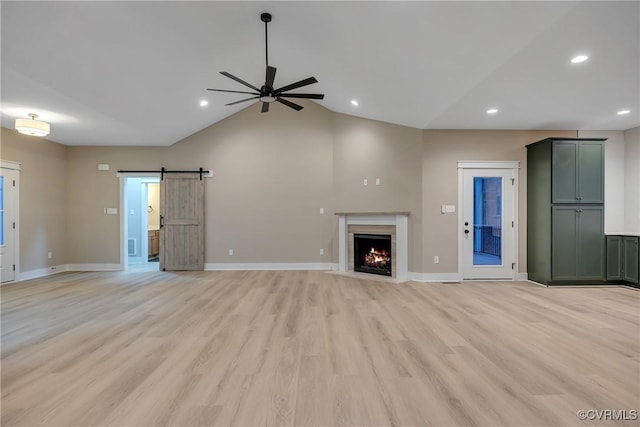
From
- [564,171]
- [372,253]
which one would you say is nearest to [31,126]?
[372,253]

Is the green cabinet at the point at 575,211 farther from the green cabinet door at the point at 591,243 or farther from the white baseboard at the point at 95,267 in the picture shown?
the white baseboard at the point at 95,267

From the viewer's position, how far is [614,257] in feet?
16.5

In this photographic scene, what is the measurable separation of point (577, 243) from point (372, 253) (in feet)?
11.6

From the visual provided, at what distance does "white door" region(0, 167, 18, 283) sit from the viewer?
17.2ft

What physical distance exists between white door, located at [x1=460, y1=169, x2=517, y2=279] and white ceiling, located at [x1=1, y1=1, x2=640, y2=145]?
994mm

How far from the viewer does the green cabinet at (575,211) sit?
16.5ft

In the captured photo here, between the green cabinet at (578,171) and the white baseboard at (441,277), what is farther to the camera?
the white baseboard at (441,277)

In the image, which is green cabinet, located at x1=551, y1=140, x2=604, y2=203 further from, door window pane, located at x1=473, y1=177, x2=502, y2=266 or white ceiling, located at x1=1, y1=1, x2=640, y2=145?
door window pane, located at x1=473, y1=177, x2=502, y2=266

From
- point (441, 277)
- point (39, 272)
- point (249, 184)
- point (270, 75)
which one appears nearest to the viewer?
point (270, 75)

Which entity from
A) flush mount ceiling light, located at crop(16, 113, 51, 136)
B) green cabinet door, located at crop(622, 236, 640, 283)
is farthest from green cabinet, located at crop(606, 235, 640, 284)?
flush mount ceiling light, located at crop(16, 113, 51, 136)

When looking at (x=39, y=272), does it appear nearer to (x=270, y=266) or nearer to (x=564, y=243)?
(x=270, y=266)

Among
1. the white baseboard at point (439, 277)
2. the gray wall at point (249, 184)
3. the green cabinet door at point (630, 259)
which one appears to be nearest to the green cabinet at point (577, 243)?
the green cabinet door at point (630, 259)

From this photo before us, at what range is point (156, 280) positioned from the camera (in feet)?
18.3

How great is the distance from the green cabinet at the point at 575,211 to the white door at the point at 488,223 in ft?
1.98
